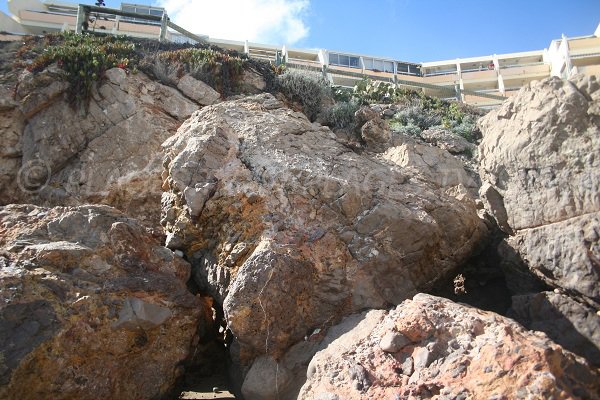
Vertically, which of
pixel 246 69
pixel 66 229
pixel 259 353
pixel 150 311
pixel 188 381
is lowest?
pixel 188 381

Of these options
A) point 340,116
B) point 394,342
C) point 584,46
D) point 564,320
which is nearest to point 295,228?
point 394,342

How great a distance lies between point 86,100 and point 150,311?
19.9ft

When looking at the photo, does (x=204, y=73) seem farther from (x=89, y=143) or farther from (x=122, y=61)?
(x=89, y=143)

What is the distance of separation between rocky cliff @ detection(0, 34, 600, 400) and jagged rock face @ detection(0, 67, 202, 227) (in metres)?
2.36

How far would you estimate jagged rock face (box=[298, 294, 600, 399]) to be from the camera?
8.82 feet

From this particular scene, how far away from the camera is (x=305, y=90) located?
1082 centimetres

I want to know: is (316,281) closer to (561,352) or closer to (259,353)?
(259,353)

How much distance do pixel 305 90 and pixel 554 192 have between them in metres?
7.56

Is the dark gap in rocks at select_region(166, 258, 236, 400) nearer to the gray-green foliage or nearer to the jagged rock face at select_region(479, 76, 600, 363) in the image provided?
the jagged rock face at select_region(479, 76, 600, 363)

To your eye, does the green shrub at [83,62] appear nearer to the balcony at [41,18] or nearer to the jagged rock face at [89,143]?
the jagged rock face at [89,143]

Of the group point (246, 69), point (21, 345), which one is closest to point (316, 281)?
point (21, 345)

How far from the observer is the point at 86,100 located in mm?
8719

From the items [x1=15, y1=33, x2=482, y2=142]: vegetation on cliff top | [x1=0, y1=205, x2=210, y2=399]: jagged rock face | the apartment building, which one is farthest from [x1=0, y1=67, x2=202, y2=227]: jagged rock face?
the apartment building

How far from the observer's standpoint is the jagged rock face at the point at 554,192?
3719mm
